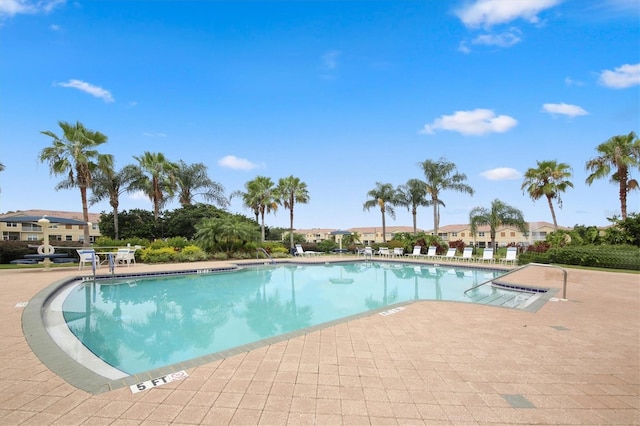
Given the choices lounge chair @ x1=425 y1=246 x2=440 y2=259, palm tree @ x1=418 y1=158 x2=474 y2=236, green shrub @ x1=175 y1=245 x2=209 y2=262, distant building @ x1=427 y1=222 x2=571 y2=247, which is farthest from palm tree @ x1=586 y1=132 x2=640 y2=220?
distant building @ x1=427 y1=222 x2=571 y2=247

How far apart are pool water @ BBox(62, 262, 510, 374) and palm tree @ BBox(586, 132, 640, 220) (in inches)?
415

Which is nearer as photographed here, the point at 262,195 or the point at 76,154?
the point at 76,154

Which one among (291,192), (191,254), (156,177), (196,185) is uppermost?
(196,185)

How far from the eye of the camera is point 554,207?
22.0 meters

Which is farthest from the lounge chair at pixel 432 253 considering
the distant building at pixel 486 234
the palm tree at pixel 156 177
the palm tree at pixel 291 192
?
the distant building at pixel 486 234

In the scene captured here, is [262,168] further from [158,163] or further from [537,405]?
[537,405]

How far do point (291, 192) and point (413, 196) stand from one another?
11.6 meters

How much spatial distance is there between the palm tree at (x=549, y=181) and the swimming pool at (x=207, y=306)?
438 inches

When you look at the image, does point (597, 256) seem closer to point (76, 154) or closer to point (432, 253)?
point (432, 253)

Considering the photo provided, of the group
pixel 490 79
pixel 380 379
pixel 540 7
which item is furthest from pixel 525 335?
pixel 490 79

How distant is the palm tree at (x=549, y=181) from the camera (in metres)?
21.7

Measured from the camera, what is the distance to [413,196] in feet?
98.0

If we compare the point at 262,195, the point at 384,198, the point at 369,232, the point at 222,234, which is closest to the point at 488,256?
the point at 384,198

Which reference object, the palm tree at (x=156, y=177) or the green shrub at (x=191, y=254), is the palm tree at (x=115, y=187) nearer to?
the palm tree at (x=156, y=177)
